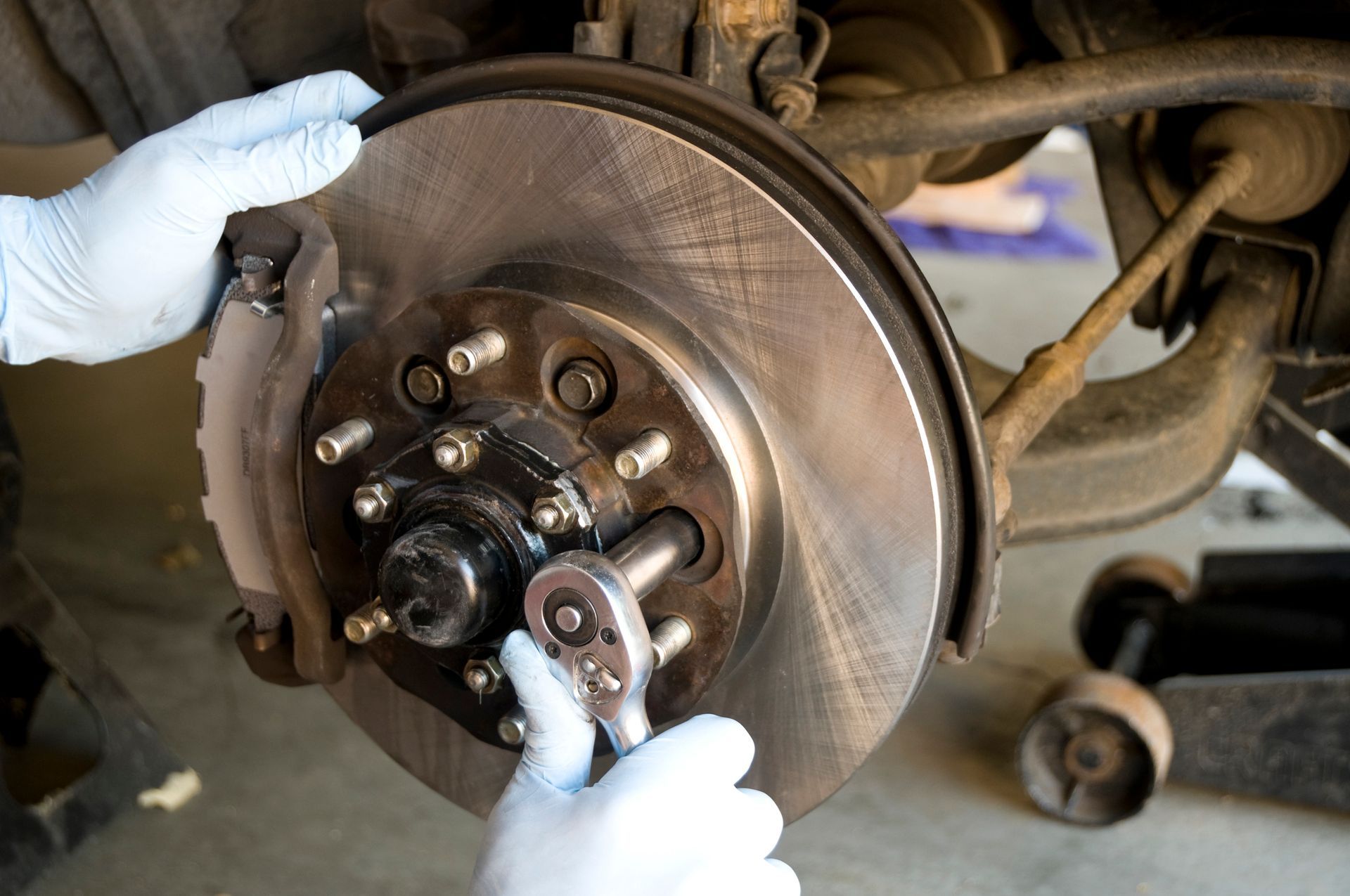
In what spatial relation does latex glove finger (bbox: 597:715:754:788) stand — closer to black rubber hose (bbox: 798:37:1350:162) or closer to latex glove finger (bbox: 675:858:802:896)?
latex glove finger (bbox: 675:858:802:896)

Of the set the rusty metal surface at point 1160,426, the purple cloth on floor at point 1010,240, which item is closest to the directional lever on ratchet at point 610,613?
the rusty metal surface at point 1160,426

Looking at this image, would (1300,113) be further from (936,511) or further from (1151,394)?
(936,511)

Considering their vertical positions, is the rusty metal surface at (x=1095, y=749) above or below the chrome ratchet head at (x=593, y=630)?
below

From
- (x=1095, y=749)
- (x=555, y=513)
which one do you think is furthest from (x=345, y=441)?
(x=1095, y=749)

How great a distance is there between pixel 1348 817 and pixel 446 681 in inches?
44.8

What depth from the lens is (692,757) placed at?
685mm

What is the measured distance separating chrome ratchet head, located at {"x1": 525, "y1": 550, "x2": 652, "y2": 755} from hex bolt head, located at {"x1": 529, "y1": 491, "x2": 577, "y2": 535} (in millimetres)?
24

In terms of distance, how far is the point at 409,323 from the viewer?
697 mm

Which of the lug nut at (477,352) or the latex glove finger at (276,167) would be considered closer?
the lug nut at (477,352)

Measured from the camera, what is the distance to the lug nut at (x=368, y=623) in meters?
0.74

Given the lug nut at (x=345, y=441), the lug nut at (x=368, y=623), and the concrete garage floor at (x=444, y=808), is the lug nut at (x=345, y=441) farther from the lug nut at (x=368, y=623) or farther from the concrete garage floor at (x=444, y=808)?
the concrete garage floor at (x=444, y=808)

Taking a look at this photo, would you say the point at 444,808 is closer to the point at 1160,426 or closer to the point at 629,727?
the point at 629,727

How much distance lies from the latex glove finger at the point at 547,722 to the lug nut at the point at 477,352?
0.16 m

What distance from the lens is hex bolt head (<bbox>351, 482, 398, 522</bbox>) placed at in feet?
2.30
